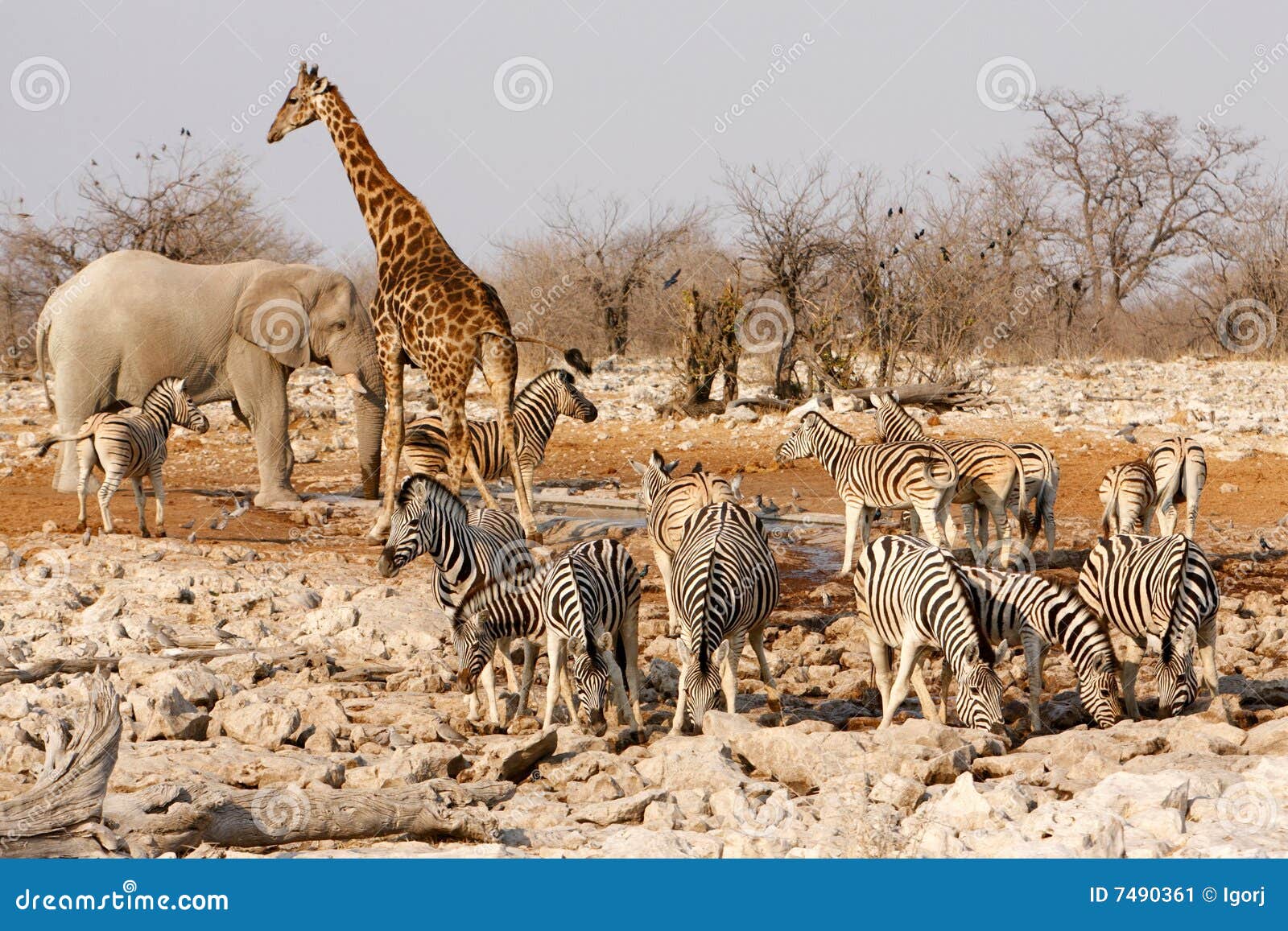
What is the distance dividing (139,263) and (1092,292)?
29583mm

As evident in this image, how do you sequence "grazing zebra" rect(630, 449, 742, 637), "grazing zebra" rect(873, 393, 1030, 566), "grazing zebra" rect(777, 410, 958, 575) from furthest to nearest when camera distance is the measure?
"grazing zebra" rect(873, 393, 1030, 566) → "grazing zebra" rect(777, 410, 958, 575) → "grazing zebra" rect(630, 449, 742, 637)

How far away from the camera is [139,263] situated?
13.1 m

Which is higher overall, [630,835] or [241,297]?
[241,297]

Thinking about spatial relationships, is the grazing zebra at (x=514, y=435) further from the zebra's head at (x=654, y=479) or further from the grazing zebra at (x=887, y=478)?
the grazing zebra at (x=887, y=478)

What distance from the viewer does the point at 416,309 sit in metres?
10.9

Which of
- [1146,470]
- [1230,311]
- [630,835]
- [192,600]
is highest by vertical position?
[1230,311]

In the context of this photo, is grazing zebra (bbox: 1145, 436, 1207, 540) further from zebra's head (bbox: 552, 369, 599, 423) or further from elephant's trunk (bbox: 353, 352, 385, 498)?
elephant's trunk (bbox: 353, 352, 385, 498)

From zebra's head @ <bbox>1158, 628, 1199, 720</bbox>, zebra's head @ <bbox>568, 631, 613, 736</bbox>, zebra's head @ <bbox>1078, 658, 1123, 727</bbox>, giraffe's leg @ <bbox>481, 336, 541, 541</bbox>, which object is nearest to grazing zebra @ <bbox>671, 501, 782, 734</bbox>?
zebra's head @ <bbox>568, 631, 613, 736</bbox>

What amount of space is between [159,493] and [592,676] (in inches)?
233

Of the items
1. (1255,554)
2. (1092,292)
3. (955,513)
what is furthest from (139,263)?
(1092,292)

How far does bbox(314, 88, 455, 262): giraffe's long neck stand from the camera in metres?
11.4

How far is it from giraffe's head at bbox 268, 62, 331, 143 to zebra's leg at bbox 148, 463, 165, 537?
2.78 m

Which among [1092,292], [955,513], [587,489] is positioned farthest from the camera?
[1092,292]

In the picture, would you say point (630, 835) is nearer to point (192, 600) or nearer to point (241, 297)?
point (192, 600)
